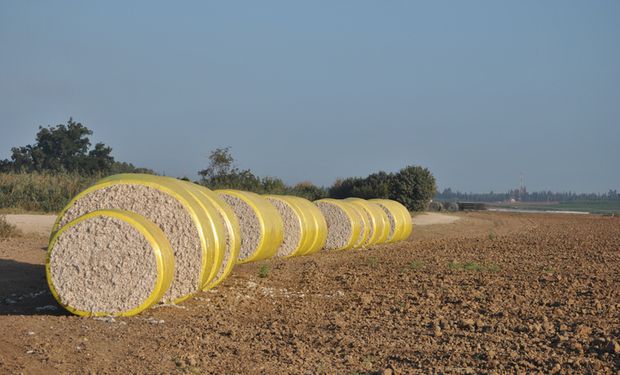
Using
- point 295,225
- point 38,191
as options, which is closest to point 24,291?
point 295,225

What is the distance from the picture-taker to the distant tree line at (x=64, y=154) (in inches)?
1895

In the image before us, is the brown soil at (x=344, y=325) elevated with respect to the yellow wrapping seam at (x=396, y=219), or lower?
lower

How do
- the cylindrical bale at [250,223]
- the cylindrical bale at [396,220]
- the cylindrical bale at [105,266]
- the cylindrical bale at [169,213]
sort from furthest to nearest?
1. the cylindrical bale at [396,220]
2. the cylindrical bale at [250,223]
3. the cylindrical bale at [169,213]
4. the cylindrical bale at [105,266]

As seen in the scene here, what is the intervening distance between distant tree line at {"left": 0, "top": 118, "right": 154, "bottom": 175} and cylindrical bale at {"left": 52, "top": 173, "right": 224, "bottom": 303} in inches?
1554

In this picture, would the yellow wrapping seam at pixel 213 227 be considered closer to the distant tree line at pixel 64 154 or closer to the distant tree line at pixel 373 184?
the distant tree line at pixel 373 184

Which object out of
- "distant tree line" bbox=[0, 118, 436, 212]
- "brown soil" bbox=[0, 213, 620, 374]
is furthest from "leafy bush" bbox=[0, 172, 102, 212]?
"brown soil" bbox=[0, 213, 620, 374]

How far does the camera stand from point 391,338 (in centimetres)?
735

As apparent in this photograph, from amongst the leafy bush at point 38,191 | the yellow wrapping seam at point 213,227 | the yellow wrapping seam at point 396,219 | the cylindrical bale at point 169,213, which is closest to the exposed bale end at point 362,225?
the yellow wrapping seam at point 396,219

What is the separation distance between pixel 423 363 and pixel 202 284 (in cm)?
362

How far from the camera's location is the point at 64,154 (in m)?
50.8

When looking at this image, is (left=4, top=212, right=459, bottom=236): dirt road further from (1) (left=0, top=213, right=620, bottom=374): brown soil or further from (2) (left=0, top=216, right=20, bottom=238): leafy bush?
(1) (left=0, top=213, right=620, bottom=374): brown soil

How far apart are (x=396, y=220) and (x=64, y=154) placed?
34.2 meters

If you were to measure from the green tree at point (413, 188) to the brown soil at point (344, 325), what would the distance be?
2520 cm

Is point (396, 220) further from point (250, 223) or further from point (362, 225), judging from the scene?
point (250, 223)
